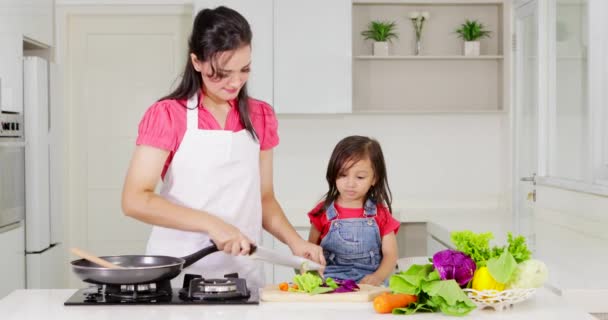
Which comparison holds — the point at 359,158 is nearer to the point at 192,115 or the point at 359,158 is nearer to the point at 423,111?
the point at 192,115

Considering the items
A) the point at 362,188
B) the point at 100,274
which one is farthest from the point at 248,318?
the point at 362,188

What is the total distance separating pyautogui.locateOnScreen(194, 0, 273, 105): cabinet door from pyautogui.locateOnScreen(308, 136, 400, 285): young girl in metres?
1.97

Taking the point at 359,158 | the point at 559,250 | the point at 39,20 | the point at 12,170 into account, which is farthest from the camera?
the point at 39,20

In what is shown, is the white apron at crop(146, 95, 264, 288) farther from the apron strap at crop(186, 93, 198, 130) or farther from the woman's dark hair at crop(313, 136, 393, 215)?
the woman's dark hair at crop(313, 136, 393, 215)

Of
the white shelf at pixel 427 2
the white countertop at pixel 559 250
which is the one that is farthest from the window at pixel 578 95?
the white shelf at pixel 427 2

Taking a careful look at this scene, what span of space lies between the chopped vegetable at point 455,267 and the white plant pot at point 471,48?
3280 millimetres

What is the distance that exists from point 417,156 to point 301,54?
1001mm

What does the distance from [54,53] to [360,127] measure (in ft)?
6.16

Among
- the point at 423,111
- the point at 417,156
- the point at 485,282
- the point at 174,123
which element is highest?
the point at 423,111

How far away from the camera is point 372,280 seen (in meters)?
2.68

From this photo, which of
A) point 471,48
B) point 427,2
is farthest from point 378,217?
point 427,2

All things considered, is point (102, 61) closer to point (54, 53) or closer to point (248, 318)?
point (54, 53)

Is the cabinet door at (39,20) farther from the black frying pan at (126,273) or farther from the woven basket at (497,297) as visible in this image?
the woven basket at (497,297)

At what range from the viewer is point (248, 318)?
1866mm
